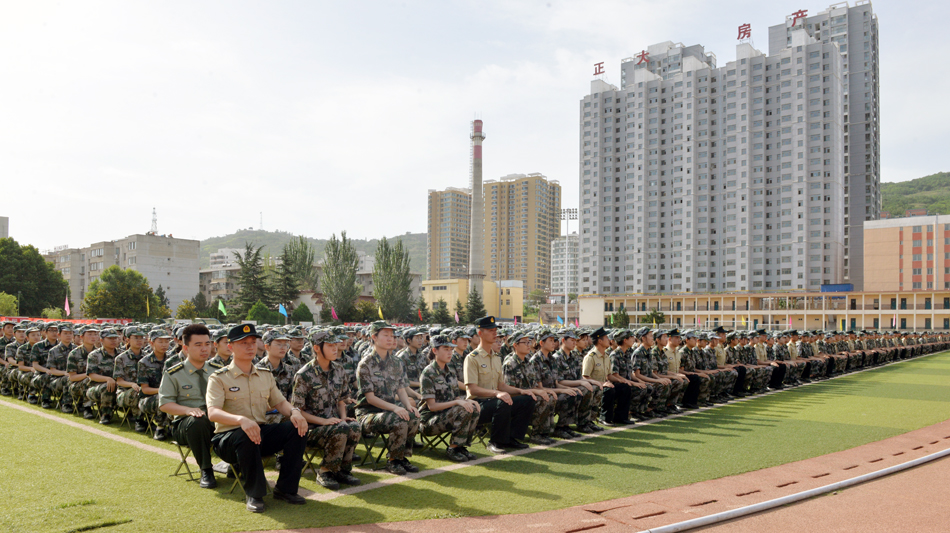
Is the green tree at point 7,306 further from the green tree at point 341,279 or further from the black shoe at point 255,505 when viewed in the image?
the black shoe at point 255,505

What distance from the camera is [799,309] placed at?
68.9 metres

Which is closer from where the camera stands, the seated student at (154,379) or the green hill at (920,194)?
the seated student at (154,379)

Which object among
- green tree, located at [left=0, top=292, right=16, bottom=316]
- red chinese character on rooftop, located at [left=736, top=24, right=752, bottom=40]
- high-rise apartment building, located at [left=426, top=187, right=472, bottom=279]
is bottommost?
green tree, located at [left=0, top=292, right=16, bottom=316]

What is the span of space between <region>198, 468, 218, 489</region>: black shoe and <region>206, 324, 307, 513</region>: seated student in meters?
0.44

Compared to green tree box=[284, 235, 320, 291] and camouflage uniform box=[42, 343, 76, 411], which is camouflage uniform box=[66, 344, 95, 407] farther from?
green tree box=[284, 235, 320, 291]

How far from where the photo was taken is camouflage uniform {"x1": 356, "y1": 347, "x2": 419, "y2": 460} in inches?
240

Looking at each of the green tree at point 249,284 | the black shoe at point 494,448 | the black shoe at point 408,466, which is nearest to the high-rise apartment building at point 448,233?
the green tree at point 249,284

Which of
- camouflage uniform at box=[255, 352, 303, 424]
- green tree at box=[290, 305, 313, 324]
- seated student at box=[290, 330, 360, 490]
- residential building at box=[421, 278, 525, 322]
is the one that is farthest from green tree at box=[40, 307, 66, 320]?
seated student at box=[290, 330, 360, 490]

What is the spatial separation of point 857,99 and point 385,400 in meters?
106

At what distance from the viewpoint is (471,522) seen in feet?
15.2

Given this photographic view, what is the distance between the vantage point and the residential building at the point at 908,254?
69438 millimetres

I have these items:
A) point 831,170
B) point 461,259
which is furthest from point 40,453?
point 461,259

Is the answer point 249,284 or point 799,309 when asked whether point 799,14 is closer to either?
point 799,309

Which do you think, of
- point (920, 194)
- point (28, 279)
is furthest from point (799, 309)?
point (920, 194)
